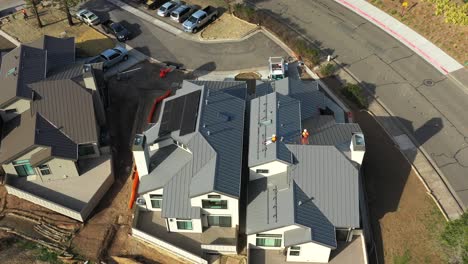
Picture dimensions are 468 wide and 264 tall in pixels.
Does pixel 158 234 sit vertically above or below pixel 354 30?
below

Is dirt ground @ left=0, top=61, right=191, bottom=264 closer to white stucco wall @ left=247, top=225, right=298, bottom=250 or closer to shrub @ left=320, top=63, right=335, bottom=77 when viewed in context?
white stucco wall @ left=247, top=225, right=298, bottom=250

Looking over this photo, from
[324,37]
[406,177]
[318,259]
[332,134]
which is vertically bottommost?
[318,259]

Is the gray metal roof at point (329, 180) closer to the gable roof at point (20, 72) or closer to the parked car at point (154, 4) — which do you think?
the gable roof at point (20, 72)

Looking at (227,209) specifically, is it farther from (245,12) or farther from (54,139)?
(245,12)

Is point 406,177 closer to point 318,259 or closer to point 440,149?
point 440,149

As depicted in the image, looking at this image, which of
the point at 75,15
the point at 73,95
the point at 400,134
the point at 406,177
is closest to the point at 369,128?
the point at 400,134

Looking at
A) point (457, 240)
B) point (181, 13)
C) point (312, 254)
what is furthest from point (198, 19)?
point (457, 240)

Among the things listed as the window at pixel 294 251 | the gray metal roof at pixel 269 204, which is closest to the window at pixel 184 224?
the gray metal roof at pixel 269 204
